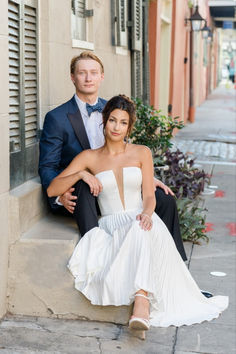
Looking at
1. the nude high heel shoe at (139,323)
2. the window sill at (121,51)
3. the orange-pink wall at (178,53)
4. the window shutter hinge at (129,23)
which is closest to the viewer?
the nude high heel shoe at (139,323)

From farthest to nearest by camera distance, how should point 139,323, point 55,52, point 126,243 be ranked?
point 55,52 < point 126,243 < point 139,323

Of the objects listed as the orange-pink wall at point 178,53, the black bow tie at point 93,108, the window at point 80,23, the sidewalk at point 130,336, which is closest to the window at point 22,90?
the black bow tie at point 93,108

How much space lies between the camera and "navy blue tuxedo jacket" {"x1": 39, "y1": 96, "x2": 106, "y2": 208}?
457 cm

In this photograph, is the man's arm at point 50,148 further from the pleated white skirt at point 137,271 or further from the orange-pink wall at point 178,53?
the orange-pink wall at point 178,53

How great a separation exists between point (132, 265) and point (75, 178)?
683 mm

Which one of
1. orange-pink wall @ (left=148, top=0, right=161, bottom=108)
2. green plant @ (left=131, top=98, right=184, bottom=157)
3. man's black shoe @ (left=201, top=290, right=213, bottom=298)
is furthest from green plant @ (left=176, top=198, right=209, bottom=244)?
orange-pink wall @ (left=148, top=0, right=161, bottom=108)

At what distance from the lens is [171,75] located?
45.5ft

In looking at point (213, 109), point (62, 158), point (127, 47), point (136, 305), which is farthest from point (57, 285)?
point (213, 109)

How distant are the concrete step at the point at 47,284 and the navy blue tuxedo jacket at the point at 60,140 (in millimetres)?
461

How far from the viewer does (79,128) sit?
468 cm

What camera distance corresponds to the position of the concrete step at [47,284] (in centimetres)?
415

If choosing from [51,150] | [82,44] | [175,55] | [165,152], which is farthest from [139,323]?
[175,55]

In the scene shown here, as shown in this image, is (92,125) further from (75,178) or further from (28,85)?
(75,178)

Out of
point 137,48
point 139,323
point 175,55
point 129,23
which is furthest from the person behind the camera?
point 175,55
